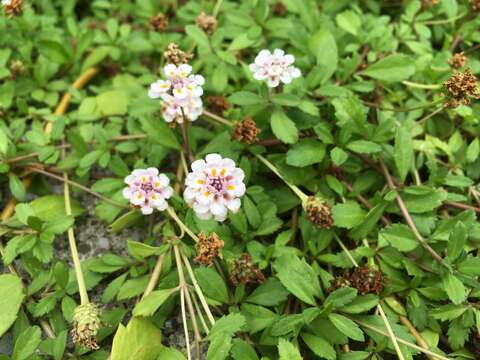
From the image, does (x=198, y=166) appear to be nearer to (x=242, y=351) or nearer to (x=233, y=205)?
(x=233, y=205)

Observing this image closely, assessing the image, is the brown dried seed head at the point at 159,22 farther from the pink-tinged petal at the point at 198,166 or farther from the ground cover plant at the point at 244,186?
the pink-tinged petal at the point at 198,166

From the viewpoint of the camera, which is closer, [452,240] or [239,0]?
[452,240]

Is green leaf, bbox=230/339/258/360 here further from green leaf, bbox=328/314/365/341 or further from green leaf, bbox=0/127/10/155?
green leaf, bbox=0/127/10/155

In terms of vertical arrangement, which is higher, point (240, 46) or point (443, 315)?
point (240, 46)

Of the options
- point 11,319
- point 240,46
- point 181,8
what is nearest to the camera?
point 11,319

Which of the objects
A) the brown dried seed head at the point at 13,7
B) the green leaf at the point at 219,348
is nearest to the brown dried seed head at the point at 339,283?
the green leaf at the point at 219,348

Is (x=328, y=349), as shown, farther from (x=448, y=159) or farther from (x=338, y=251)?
(x=448, y=159)

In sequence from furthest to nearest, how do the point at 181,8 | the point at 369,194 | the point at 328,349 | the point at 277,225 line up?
the point at 181,8 → the point at 369,194 → the point at 277,225 → the point at 328,349

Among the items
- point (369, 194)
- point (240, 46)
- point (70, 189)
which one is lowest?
point (369, 194)

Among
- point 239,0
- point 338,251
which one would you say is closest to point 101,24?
point 239,0
